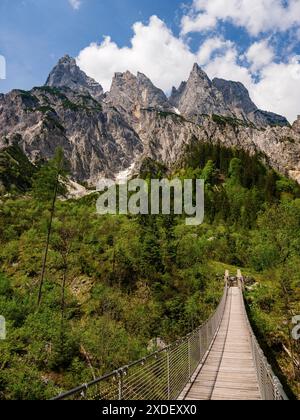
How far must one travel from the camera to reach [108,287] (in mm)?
35906

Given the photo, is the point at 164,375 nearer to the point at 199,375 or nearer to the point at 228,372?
the point at 199,375

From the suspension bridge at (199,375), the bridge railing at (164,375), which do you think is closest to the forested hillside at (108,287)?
the suspension bridge at (199,375)

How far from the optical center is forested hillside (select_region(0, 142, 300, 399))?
2539 cm

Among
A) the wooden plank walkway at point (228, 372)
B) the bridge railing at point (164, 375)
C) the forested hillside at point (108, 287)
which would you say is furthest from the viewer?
the forested hillside at point (108, 287)

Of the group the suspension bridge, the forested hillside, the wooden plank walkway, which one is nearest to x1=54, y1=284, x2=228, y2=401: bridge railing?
the suspension bridge

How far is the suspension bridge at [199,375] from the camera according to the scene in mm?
7605

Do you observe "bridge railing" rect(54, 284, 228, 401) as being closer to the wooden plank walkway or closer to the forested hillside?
the wooden plank walkway

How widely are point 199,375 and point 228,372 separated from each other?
1177 millimetres

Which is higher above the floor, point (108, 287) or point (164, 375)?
point (164, 375)

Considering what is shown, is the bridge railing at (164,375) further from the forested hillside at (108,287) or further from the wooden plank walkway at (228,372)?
the forested hillside at (108,287)

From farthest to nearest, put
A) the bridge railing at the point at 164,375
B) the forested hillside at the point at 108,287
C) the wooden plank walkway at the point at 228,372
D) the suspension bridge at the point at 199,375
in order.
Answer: the forested hillside at the point at 108,287 → the wooden plank walkway at the point at 228,372 → the bridge railing at the point at 164,375 → the suspension bridge at the point at 199,375

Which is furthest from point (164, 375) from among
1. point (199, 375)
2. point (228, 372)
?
point (228, 372)

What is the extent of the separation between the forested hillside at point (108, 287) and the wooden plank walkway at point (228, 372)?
29.5 feet

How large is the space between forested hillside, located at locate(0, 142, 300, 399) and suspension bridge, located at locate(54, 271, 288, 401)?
10.8m
